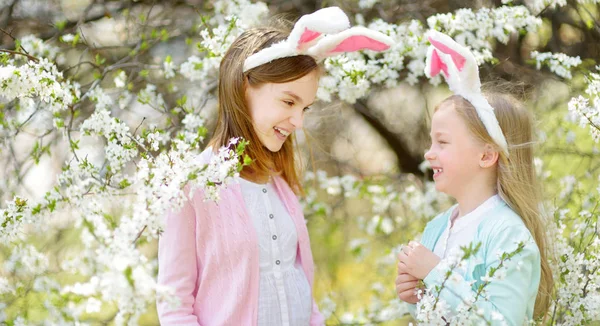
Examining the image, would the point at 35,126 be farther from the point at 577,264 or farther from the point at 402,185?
the point at 577,264

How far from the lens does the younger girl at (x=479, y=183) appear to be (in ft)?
6.64

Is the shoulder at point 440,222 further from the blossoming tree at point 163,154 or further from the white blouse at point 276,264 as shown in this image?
the white blouse at point 276,264

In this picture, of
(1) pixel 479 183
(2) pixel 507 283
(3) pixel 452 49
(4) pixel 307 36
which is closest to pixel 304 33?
(4) pixel 307 36

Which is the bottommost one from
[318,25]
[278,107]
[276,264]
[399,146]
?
[399,146]

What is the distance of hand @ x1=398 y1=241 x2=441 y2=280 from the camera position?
2061 millimetres

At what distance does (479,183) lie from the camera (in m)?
2.17

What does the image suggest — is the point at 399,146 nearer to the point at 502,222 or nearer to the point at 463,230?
the point at 463,230

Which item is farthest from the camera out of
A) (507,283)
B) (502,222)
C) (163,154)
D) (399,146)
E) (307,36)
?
(399,146)

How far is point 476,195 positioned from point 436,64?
416 millimetres

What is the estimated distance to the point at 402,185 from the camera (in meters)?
4.14

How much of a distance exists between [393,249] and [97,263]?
2.41 m

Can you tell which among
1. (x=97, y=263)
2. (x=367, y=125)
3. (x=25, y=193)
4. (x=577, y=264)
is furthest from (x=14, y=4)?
(x=577, y=264)

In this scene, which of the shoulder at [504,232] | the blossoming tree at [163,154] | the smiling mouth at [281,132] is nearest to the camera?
the blossoming tree at [163,154]

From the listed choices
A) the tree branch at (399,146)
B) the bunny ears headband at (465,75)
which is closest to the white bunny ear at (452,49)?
the bunny ears headband at (465,75)
